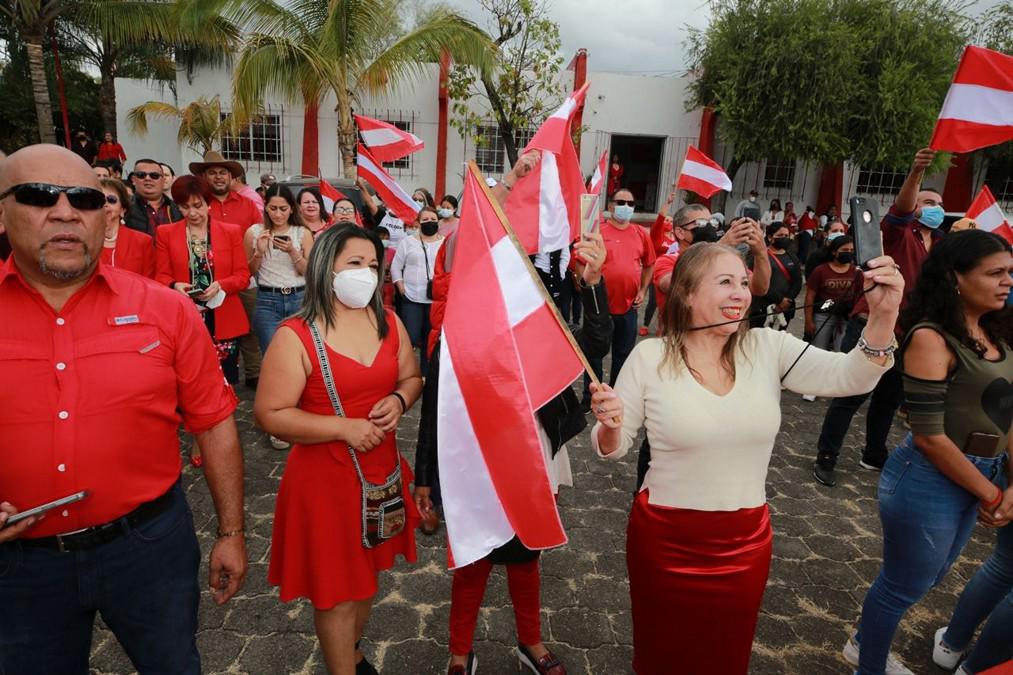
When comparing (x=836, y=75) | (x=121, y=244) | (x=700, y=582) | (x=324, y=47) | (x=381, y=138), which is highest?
(x=836, y=75)

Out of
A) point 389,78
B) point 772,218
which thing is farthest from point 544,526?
point 772,218

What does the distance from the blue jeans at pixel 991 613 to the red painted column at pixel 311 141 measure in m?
18.5

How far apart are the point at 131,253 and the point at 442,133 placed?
51.9 ft

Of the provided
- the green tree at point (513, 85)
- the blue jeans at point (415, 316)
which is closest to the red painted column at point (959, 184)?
the green tree at point (513, 85)

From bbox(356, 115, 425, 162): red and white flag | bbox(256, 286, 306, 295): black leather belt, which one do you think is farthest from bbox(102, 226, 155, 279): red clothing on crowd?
bbox(356, 115, 425, 162): red and white flag

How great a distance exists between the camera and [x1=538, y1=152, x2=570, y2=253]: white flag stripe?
332 centimetres

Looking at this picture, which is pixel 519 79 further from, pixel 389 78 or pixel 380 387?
pixel 380 387

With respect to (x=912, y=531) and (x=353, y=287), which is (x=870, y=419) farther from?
(x=353, y=287)

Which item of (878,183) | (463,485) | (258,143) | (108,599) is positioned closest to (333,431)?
(463,485)

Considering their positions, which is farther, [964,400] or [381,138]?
[381,138]

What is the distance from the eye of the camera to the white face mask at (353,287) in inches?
94.7

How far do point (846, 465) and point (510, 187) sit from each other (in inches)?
161

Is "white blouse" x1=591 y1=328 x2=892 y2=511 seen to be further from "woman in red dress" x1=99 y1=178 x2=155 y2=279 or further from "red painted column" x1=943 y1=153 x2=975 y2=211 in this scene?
"red painted column" x1=943 y1=153 x2=975 y2=211

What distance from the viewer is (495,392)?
203 cm
